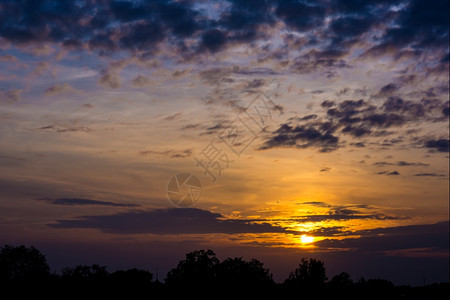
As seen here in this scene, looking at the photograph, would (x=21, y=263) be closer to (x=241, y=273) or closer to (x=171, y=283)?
(x=171, y=283)

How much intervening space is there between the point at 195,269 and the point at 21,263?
136ft

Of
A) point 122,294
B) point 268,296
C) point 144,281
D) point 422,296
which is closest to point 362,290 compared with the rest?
point 422,296

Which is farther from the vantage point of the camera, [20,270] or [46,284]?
[20,270]

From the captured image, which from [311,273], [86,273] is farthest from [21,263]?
[311,273]

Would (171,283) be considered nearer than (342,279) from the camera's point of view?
Yes

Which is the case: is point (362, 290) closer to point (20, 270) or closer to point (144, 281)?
point (144, 281)

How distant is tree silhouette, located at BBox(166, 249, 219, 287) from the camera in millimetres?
130625

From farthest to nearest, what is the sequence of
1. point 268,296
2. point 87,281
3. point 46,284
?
point 268,296 < point 87,281 < point 46,284

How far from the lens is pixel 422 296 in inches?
5768

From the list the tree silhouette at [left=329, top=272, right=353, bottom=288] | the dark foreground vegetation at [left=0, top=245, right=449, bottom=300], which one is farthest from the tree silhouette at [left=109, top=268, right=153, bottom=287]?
the tree silhouette at [left=329, top=272, right=353, bottom=288]

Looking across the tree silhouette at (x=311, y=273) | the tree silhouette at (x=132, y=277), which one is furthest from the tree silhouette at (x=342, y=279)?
the tree silhouette at (x=132, y=277)

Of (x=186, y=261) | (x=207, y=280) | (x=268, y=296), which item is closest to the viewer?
(x=268, y=296)

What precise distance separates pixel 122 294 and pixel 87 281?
43.2 ft

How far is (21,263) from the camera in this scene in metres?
118
